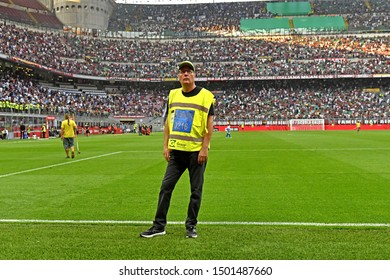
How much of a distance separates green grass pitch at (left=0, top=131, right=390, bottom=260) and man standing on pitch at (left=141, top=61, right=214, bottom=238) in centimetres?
33

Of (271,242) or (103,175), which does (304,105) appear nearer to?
(103,175)

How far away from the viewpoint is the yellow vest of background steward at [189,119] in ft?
20.1

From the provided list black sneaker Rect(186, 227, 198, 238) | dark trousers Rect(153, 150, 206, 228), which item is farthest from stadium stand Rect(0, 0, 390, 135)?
black sneaker Rect(186, 227, 198, 238)

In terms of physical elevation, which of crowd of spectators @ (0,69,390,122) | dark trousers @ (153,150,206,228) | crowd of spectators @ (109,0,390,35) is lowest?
dark trousers @ (153,150,206,228)

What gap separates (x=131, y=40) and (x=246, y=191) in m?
92.7

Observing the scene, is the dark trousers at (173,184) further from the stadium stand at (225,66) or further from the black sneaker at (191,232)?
the stadium stand at (225,66)

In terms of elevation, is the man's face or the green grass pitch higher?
the man's face

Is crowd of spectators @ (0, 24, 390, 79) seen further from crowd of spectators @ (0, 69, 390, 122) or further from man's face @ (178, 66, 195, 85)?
man's face @ (178, 66, 195, 85)

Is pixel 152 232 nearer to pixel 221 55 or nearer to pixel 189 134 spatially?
pixel 189 134

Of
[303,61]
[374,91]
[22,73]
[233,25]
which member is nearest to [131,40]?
[233,25]

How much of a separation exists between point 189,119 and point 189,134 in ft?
0.67

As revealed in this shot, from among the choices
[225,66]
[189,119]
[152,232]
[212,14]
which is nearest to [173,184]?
[152,232]

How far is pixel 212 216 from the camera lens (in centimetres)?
749

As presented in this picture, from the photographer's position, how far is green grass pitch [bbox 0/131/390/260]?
5270 mm
